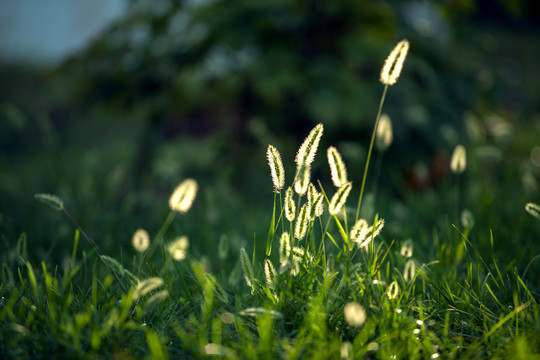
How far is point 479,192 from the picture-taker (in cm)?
264

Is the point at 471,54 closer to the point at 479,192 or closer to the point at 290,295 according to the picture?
the point at 479,192

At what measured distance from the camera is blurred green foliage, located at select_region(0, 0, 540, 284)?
2.77 meters

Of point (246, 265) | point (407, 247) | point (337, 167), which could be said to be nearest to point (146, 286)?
point (246, 265)

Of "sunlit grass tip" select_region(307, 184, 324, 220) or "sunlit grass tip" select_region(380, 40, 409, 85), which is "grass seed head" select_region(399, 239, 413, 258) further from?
"sunlit grass tip" select_region(380, 40, 409, 85)

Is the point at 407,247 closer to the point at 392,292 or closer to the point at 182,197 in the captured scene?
the point at 392,292

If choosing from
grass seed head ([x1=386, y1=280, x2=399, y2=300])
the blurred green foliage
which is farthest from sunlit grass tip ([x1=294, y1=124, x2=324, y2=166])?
the blurred green foliage

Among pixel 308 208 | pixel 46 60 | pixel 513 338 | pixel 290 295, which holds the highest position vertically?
pixel 308 208

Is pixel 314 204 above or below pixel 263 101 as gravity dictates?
above

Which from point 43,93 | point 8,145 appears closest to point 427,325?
point 8,145

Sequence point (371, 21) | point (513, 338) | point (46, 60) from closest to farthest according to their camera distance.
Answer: point (513, 338) < point (371, 21) < point (46, 60)

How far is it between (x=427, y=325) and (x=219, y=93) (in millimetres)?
2458

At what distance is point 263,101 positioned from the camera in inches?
130

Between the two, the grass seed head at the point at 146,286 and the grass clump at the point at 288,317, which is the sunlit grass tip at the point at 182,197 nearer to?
the grass clump at the point at 288,317

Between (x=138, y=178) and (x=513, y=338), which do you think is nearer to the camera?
(x=513, y=338)
